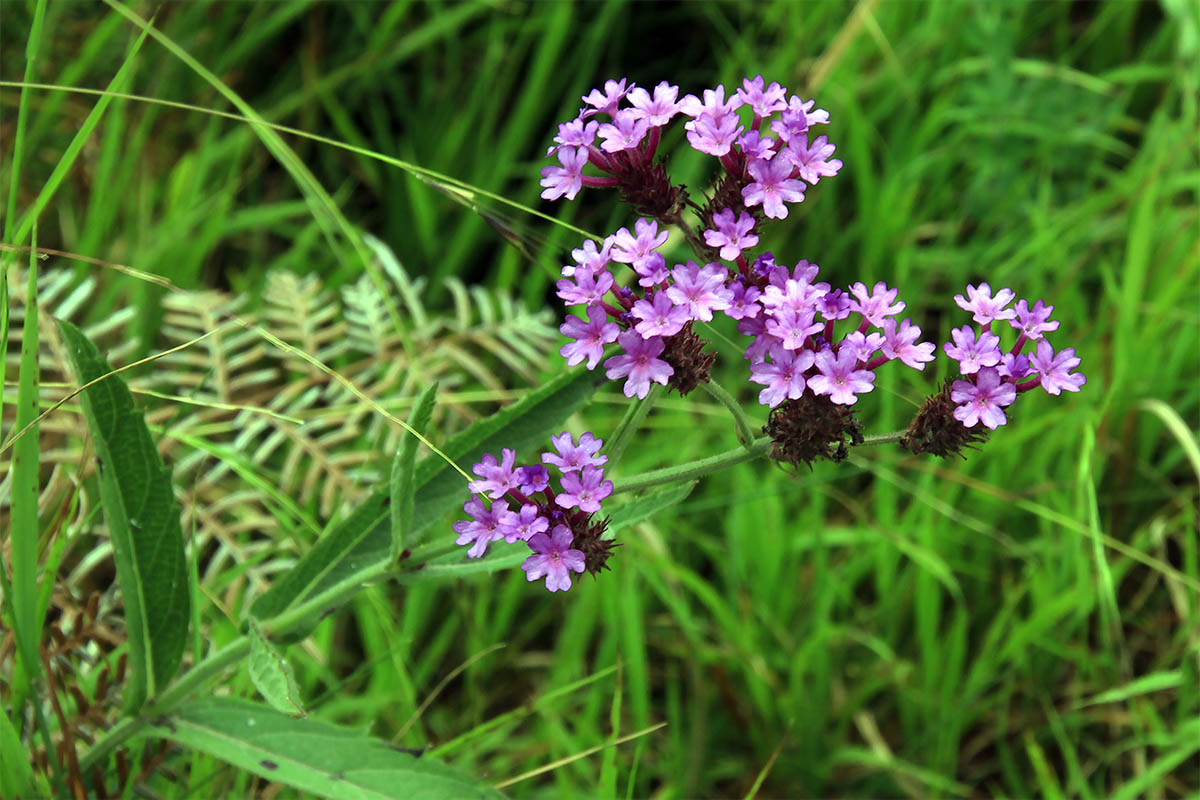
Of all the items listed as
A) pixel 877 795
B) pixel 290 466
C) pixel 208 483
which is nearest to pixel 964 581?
pixel 877 795

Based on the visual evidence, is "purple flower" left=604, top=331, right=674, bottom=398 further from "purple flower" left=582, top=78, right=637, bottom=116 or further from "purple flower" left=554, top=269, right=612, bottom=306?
"purple flower" left=582, top=78, right=637, bottom=116

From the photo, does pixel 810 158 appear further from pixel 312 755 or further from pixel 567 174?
pixel 312 755

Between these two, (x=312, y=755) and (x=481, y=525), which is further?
(x=312, y=755)

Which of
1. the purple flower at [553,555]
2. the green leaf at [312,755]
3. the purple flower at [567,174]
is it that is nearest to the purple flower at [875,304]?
Result: the purple flower at [567,174]

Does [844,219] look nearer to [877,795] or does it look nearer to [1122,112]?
[1122,112]

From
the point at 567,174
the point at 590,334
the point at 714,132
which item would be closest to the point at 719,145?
the point at 714,132
